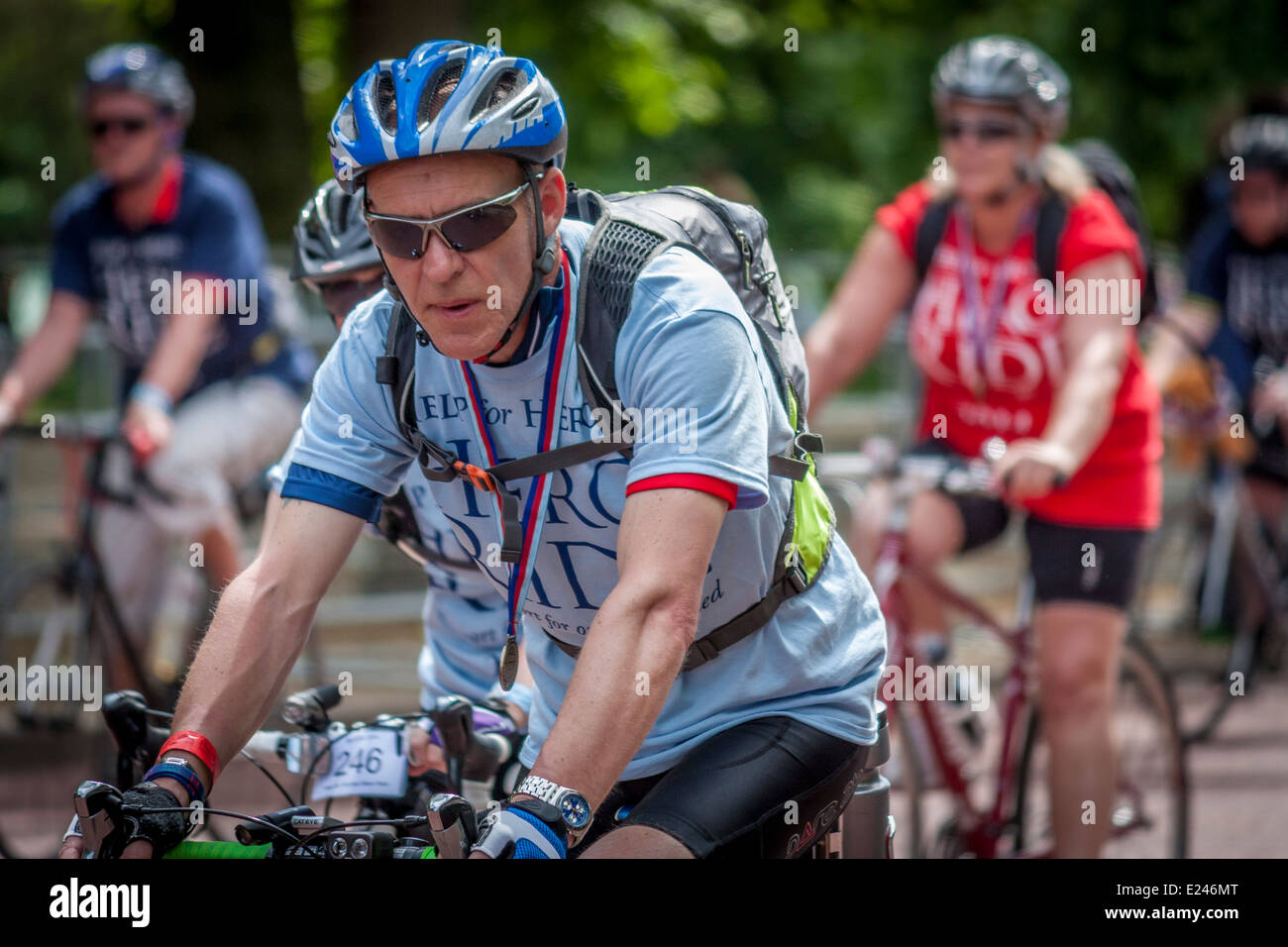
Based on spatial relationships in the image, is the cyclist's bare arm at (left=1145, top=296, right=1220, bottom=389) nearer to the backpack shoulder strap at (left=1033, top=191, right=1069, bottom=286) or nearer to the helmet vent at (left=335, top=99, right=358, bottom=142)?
the backpack shoulder strap at (left=1033, top=191, right=1069, bottom=286)

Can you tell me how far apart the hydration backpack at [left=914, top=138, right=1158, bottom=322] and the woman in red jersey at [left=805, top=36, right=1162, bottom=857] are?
0.04ft

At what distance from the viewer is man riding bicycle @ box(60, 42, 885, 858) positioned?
2.46 metres

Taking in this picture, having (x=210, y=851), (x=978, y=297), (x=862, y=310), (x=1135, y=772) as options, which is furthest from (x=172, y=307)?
(x=210, y=851)

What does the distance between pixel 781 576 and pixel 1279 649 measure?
621cm

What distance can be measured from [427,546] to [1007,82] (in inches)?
94.5

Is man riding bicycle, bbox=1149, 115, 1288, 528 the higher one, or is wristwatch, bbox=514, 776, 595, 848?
man riding bicycle, bbox=1149, 115, 1288, 528

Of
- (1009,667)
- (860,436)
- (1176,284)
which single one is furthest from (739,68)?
(1009,667)

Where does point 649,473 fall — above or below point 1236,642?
above

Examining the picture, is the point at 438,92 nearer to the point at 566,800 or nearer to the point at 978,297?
the point at 566,800

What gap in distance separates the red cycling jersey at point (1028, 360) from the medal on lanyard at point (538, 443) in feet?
8.27

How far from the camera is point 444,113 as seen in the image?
2.53 meters

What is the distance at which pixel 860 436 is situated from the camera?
8.98m

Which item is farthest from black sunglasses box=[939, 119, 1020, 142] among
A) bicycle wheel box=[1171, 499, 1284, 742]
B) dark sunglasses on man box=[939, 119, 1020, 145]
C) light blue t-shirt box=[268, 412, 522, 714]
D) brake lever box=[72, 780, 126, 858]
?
bicycle wheel box=[1171, 499, 1284, 742]
